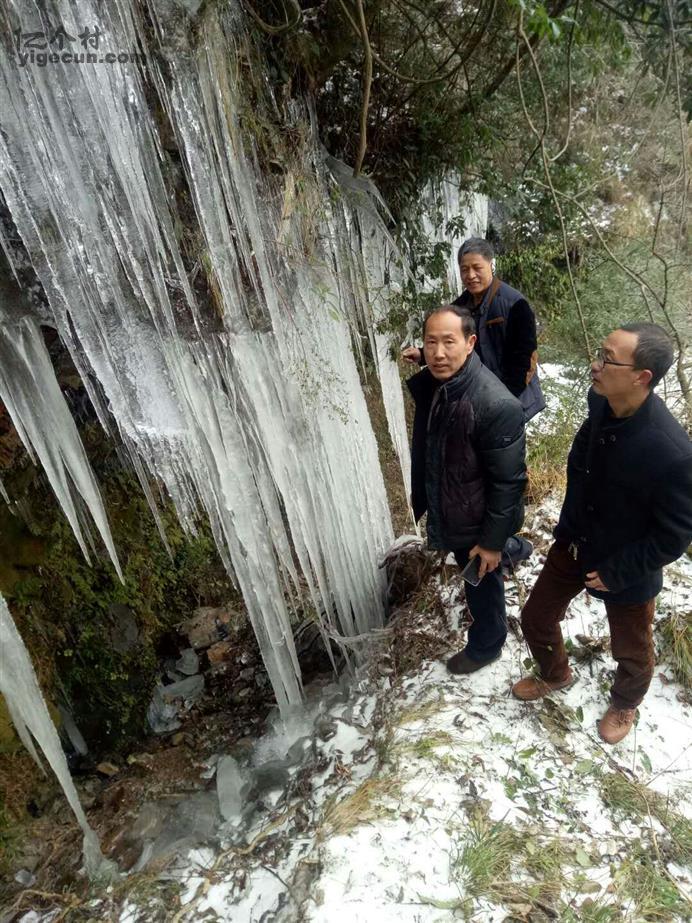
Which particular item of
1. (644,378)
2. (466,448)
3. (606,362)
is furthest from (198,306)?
(644,378)

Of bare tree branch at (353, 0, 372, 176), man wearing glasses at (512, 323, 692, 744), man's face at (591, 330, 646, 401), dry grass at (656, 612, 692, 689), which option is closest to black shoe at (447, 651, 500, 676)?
man wearing glasses at (512, 323, 692, 744)

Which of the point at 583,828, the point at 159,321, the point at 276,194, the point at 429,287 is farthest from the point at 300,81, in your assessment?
the point at 583,828

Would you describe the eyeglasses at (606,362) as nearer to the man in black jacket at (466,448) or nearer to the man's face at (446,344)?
the man in black jacket at (466,448)

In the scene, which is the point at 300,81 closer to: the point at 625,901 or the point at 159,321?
the point at 159,321

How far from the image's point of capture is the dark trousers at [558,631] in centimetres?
213

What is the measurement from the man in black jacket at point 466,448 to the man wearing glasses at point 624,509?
0.80 feet

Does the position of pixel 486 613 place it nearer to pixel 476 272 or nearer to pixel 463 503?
pixel 463 503

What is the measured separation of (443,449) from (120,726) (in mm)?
3048

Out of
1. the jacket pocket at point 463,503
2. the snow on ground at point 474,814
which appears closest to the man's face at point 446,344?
the jacket pocket at point 463,503

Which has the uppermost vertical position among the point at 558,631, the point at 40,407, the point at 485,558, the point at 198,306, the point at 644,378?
the point at 198,306

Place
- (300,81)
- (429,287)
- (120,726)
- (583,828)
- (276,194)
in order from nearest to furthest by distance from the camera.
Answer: (583,828) → (276,194) → (300,81) → (120,726) → (429,287)

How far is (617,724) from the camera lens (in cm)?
240

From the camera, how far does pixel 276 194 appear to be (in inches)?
110

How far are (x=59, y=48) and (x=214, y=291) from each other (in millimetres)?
954
